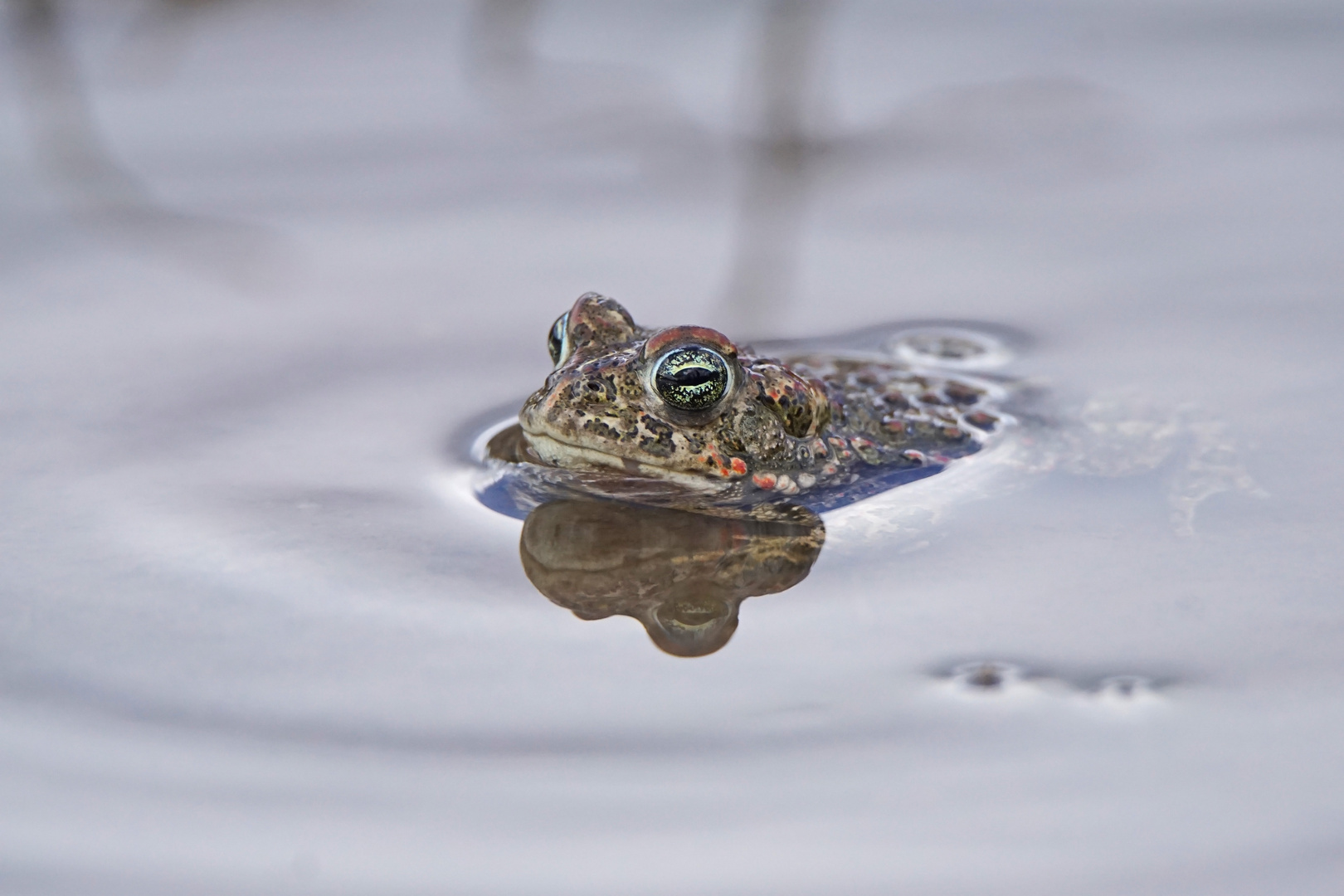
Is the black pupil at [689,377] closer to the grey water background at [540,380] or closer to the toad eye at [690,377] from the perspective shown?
the toad eye at [690,377]

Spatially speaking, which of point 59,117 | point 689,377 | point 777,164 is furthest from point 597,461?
point 59,117

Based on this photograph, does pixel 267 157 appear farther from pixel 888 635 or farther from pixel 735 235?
pixel 888 635

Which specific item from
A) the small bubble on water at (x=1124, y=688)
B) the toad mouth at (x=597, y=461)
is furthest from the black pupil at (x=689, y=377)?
the small bubble on water at (x=1124, y=688)

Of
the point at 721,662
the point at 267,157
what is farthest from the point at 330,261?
the point at 721,662

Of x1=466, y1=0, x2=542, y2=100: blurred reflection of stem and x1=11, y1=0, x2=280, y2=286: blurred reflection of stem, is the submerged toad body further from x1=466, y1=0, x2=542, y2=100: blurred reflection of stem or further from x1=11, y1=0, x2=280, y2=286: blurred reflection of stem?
x1=466, y1=0, x2=542, y2=100: blurred reflection of stem

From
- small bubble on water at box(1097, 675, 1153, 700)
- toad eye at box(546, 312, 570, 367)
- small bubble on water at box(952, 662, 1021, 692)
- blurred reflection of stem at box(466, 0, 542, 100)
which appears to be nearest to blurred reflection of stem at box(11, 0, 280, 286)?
toad eye at box(546, 312, 570, 367)

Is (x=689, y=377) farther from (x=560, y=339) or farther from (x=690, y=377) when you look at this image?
(x=560, y=339)
